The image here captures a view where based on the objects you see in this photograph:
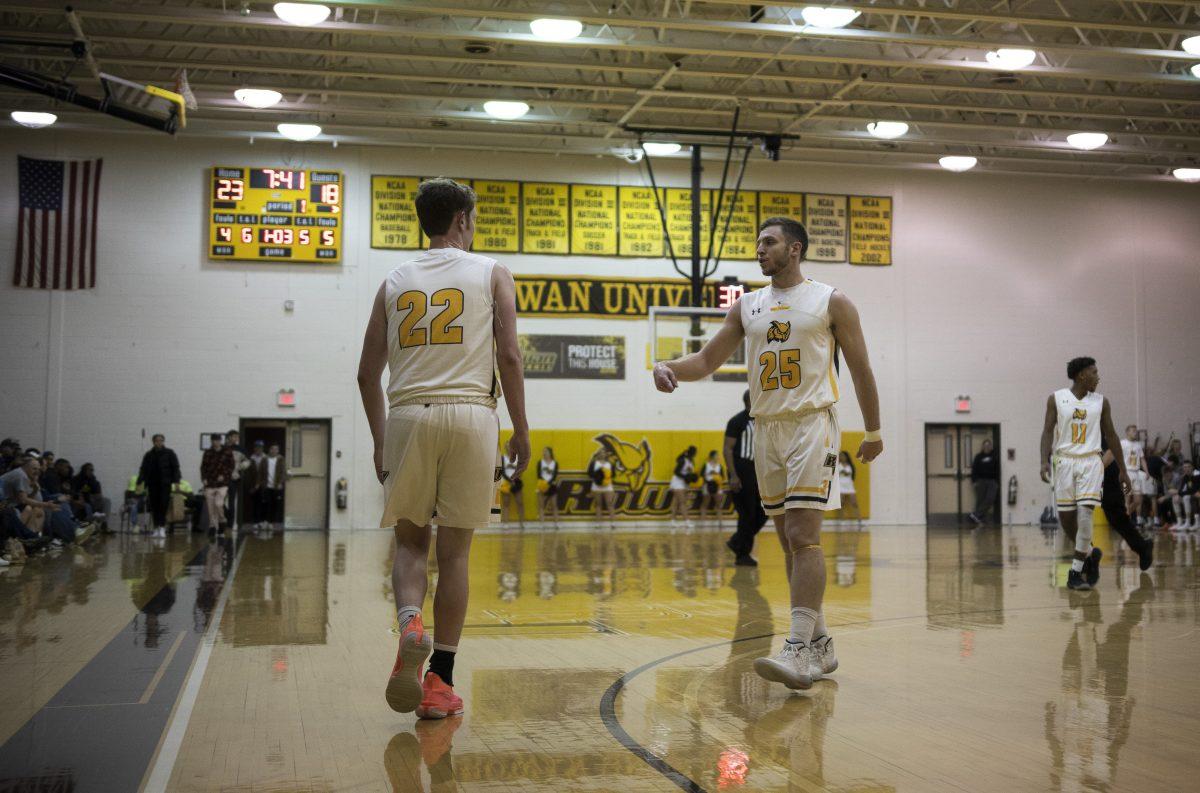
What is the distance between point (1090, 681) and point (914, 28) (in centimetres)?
1318

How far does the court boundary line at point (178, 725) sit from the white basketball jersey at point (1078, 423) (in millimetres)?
6771

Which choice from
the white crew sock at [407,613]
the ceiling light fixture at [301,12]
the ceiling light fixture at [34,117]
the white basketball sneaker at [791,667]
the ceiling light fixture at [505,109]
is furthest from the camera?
the ceiling light fixture at [505,109]

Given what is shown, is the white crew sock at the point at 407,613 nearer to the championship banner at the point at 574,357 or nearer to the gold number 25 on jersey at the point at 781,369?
the gold number 25 on jersey at the point at 781,369

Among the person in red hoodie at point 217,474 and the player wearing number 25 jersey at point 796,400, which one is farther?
the person in red hoodie at point 217,474

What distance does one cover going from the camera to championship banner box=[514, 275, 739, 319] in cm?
2236

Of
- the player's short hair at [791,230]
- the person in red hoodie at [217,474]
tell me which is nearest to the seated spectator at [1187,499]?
the person in red hoodie at [217,474]

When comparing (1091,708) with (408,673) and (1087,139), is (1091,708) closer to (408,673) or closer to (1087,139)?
(408,673)

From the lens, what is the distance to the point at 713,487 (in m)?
22.3

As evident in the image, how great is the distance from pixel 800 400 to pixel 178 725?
281cm

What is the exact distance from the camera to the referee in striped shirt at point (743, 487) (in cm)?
1185

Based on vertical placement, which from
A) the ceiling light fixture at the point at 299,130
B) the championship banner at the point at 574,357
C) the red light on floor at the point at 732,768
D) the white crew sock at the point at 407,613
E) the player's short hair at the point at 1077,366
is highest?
the ceiling light fixture at the point at 299,130

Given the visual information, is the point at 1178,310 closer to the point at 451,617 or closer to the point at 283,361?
the point at 283,361

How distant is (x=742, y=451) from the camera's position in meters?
12.1

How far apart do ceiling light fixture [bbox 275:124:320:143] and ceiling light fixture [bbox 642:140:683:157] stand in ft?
19.1
